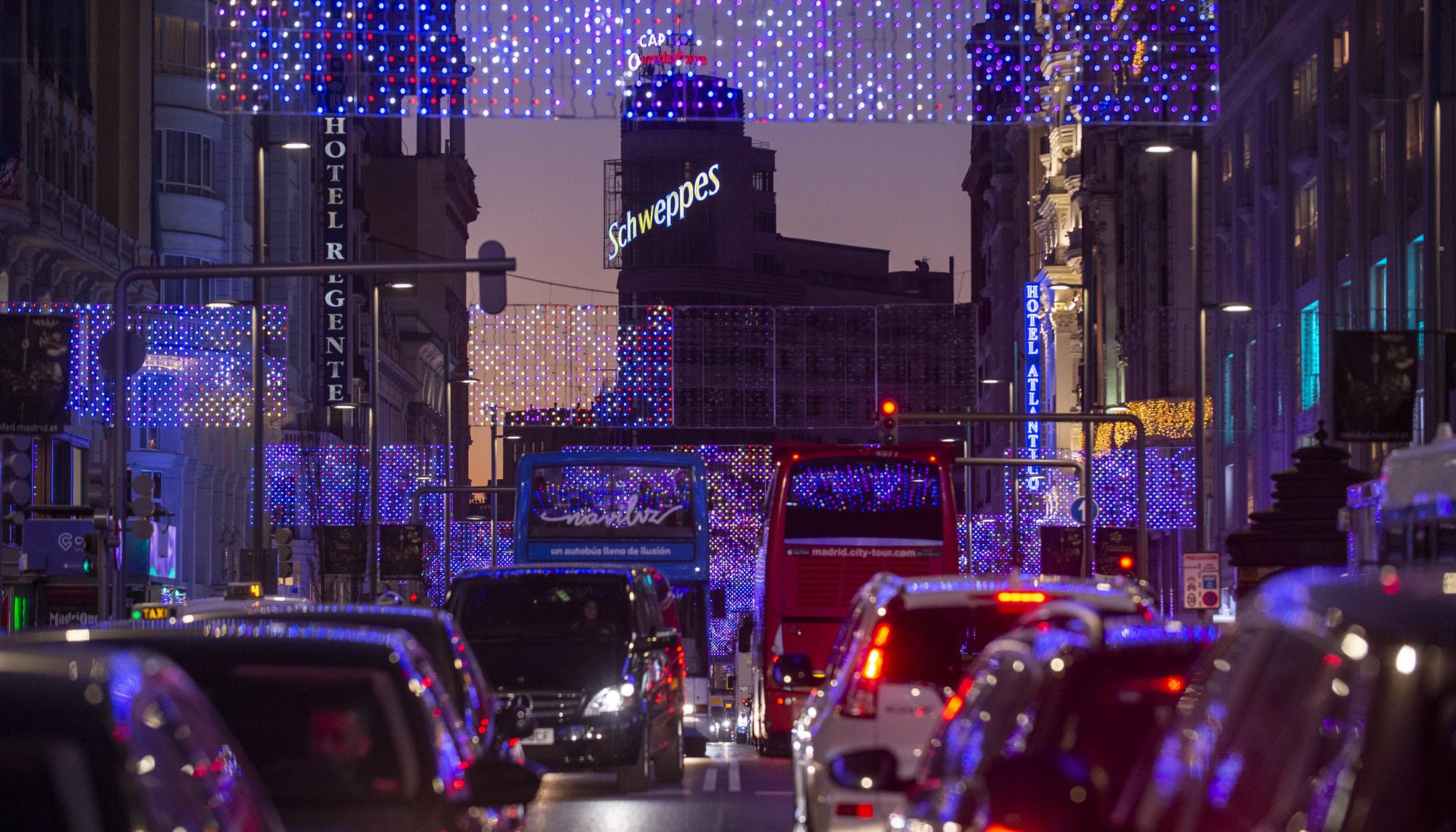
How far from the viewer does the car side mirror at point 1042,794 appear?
4789 mm

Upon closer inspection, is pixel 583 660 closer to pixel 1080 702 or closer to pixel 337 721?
pixel 337 721

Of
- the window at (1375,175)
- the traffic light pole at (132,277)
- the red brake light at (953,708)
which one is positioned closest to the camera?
the red brake light at (953,708)

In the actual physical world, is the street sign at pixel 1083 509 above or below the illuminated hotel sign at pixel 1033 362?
below

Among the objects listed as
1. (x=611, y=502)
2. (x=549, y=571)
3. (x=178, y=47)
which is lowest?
(x=549, y=571)

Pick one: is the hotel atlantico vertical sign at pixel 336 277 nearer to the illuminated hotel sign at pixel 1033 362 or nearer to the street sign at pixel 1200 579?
the illuminated hotel sign at pixel 1033 362

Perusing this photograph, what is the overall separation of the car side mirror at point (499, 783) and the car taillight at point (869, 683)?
113 inches

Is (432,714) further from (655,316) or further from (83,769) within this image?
(655,316)

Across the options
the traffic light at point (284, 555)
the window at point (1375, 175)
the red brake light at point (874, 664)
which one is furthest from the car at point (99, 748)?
the window at point (1375, 175)

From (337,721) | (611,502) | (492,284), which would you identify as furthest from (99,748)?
(611,502)

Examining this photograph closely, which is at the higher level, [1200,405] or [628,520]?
[1200,405]

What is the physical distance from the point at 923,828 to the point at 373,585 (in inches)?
1736

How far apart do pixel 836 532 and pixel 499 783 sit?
21781mm

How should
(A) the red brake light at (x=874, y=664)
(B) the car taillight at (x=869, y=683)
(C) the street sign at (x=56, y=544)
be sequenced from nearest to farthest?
(B) the car taillight at (x=869, y=683)
(A) the red brake light at (x=874, y=664)
(C) the street sign at (x=56, y=544)

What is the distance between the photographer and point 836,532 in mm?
29828
